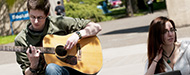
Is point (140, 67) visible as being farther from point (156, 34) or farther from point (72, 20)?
point (156, 34)

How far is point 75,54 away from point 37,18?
0.63m

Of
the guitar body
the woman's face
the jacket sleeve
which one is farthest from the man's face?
the woman's face

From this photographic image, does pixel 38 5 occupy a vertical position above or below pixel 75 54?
above

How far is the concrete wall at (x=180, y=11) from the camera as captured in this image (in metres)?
11.8

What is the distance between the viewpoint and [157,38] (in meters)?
3.26

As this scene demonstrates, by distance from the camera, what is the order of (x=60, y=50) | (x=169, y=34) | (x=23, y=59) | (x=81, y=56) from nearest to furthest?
1. (x=169, y=34)
2. (x=23, y=59)
3. (x=60, y=50)
4. (x=81, y=56)

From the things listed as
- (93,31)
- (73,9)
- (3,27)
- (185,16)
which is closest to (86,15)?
(73,9)

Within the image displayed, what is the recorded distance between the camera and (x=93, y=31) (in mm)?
4086

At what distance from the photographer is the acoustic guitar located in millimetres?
3881

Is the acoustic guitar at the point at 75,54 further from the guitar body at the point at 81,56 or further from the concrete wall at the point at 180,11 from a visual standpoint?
the concrete wall at the point at 180,11

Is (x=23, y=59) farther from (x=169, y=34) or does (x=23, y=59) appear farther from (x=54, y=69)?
(x=169, y=34)

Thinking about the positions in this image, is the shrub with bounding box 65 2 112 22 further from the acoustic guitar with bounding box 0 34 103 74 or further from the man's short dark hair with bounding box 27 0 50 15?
the man's short dark hair with bounding box 27 0 50 15

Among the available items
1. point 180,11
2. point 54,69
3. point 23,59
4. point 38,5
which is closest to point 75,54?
point 54,69

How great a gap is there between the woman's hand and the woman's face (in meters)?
1.29
